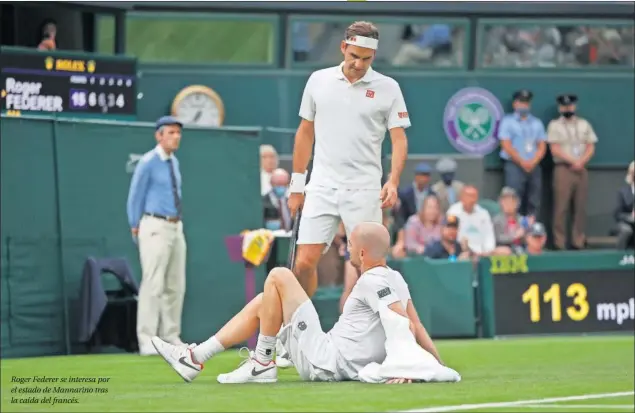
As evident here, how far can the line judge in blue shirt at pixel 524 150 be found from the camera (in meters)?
23.1

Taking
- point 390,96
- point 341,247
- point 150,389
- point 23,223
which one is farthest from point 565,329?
point 150,389

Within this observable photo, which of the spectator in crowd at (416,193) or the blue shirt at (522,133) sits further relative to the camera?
the blue shirt at (522,133)

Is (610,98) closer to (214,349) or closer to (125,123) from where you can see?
(125,123)

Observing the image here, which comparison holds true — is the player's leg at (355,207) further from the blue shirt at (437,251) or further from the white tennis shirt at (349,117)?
the blue shirt at (437,251)

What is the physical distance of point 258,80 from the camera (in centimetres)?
2389

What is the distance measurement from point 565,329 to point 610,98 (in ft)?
23.8

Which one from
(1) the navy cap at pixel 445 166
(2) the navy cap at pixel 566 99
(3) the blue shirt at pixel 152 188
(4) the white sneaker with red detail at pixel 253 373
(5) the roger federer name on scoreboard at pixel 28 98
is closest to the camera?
(4) the white sneaker with red detail at pixel 253 373

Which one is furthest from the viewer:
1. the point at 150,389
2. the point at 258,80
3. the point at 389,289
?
the point at 258,80

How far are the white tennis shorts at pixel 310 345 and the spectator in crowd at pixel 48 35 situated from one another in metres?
10.3

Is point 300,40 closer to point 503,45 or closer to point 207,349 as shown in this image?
point 503,45

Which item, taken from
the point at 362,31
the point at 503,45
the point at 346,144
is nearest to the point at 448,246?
the point at 503,45

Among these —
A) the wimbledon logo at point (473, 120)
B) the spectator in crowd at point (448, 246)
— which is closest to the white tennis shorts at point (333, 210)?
the spectator in crowd at point (448, 246)

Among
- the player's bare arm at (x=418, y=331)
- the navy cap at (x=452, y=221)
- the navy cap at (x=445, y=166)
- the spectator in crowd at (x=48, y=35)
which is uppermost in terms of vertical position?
the spectator in crowd at (x=48, y=35)

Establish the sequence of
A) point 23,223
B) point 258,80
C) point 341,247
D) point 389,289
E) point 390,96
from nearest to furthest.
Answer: point 389,289 < point 390,96 < point 23,223 < point 341,247 < point 258,80
